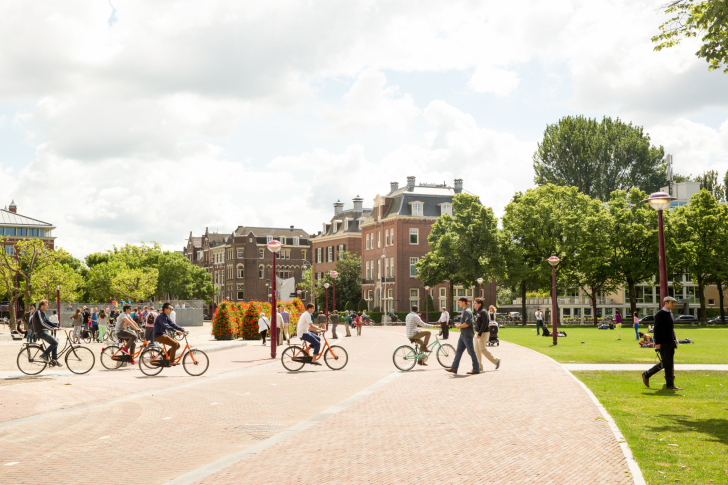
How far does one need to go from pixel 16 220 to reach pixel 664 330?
122 metres

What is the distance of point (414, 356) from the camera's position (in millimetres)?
18969

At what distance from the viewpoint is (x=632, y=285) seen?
6750 cm

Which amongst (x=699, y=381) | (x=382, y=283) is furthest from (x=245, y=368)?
(x=382, y=283)

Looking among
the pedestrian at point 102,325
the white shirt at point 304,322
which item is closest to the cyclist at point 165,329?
the white shirt at point 304,322

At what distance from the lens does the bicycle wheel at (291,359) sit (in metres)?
18.4

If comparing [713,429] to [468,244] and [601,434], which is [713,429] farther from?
[468,244]

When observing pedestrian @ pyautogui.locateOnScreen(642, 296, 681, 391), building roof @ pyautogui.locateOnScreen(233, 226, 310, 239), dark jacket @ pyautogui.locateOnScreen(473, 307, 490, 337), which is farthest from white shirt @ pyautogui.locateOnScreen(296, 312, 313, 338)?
building roof @ pyautogui.locateOnScreen(233, 226, 310, 239)

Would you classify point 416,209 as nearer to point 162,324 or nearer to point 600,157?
point 600,157

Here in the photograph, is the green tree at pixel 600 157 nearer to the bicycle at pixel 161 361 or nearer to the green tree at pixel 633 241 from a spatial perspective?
the green tree at pixel 633 241

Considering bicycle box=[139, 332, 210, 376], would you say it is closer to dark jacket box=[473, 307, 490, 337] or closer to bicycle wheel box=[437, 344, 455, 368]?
bicycle wheel box=[437, 344, 455, 368]

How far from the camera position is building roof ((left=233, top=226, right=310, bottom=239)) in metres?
123

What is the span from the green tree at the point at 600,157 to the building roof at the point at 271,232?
61.7 metres

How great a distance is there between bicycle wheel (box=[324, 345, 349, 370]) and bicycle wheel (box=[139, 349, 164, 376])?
4.18 metres

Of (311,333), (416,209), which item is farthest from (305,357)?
(416,209)
